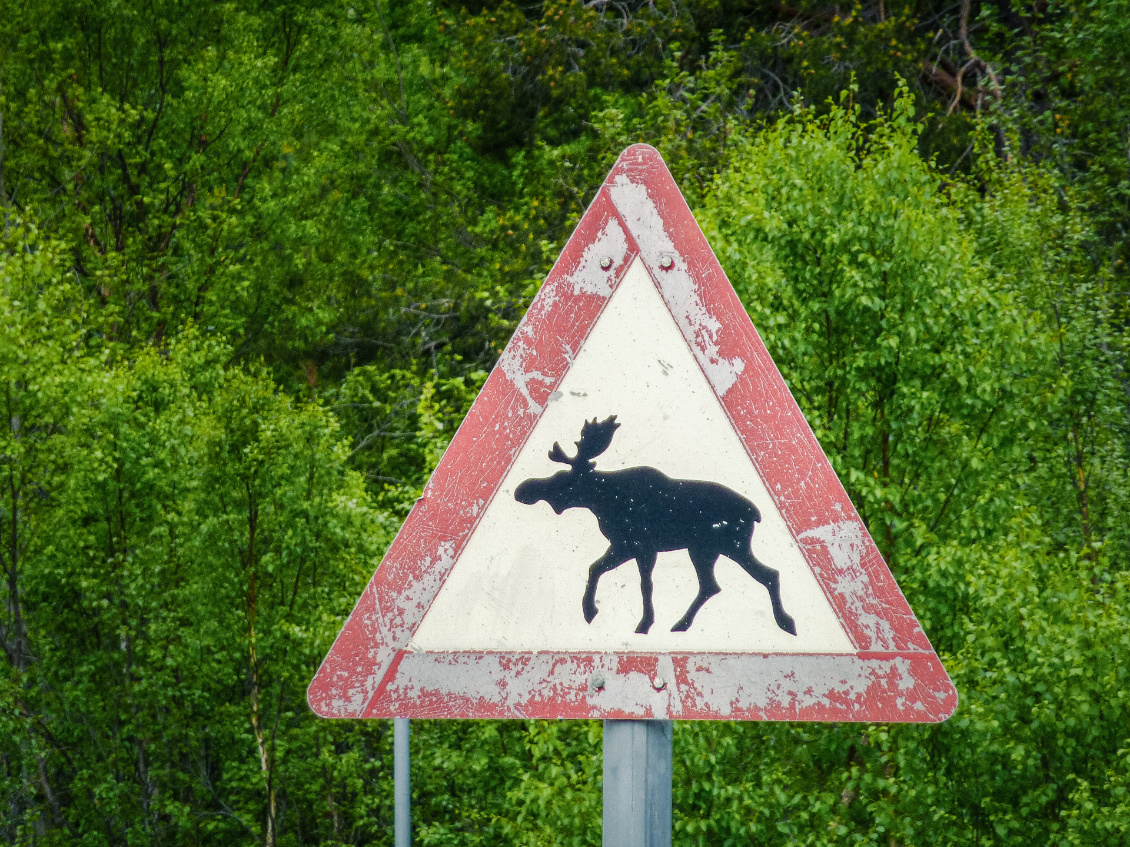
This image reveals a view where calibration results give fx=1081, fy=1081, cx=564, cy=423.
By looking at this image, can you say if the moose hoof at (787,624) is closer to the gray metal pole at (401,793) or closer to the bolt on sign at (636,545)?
the bolt on sign at (636,545)

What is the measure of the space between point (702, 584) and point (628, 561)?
97mm

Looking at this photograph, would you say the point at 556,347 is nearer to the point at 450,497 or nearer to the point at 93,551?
the point at 450,497

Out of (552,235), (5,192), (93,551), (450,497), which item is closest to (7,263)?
(93,551)

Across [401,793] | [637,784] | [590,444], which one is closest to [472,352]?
[401,793]

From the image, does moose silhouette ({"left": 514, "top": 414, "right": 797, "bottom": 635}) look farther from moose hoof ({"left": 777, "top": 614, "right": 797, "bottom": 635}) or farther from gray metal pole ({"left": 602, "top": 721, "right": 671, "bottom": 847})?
gray metal pole ({"left": 602, "top": 721, "right": 671, "bottom": 847})

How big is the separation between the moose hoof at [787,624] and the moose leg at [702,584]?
8 cm

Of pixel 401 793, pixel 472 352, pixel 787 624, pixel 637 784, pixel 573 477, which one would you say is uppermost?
pixel 573 477

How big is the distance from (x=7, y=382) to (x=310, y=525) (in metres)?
3.79

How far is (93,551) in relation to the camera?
13188 mm

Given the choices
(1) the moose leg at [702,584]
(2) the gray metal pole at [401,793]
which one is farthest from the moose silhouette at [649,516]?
(2) the gray metal pole at [401,793]

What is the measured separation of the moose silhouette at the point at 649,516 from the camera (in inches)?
53.5

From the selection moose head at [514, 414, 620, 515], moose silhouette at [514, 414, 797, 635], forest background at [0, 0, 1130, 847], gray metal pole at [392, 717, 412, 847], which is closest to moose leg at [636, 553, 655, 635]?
moose silhouette at [514, 414, 797, 635]

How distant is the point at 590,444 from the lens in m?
1.40

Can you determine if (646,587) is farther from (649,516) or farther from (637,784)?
(637,784)
